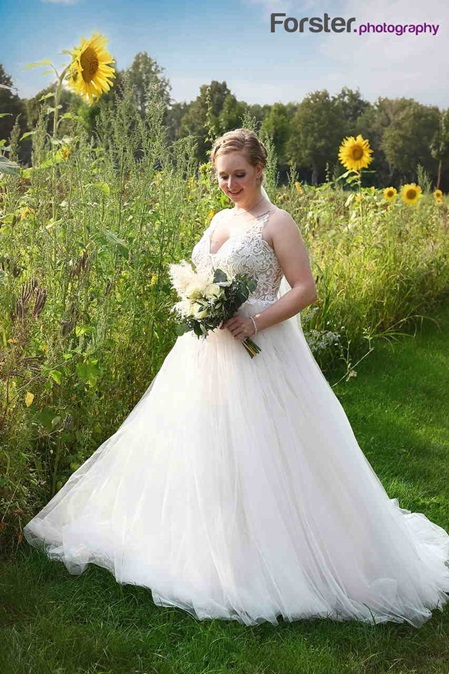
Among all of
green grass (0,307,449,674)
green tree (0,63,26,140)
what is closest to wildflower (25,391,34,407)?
green grass (0,307,449,674)

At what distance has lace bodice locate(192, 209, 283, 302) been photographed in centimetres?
315

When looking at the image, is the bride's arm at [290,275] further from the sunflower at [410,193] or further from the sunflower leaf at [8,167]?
the sunflower at [410,193]

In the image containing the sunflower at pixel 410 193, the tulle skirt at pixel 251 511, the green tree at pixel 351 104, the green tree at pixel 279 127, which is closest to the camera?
the tulle skirt at pixel 251 511

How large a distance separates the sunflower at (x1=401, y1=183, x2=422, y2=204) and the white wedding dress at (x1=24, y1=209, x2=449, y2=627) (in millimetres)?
5393

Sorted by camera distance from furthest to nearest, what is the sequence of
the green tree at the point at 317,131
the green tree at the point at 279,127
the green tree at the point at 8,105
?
the green tree at the point at 317,131 < the green tree at the point at 279,127 < the green tree at the point at 8,105

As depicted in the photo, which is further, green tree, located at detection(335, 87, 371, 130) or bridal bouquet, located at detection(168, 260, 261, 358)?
green tree, located at detection(335, 87, 371, 130)

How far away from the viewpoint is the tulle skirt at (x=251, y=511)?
9.45ft

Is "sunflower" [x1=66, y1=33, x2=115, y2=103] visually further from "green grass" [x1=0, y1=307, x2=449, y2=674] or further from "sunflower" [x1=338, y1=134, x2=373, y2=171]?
"sunflower" [x1=338, y1=134, x2=373, y2=171]

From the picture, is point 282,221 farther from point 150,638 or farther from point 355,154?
point 355,154

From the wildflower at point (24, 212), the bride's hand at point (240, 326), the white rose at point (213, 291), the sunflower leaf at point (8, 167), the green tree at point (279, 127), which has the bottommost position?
the bride's hand at point (240, 326)

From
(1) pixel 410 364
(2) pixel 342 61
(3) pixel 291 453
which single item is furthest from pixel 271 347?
(2) pixel 342 61

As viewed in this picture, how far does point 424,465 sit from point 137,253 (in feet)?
6.87

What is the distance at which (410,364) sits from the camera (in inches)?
251

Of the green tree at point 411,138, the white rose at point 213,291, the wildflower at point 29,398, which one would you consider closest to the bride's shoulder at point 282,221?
the white rose at point 213,291
